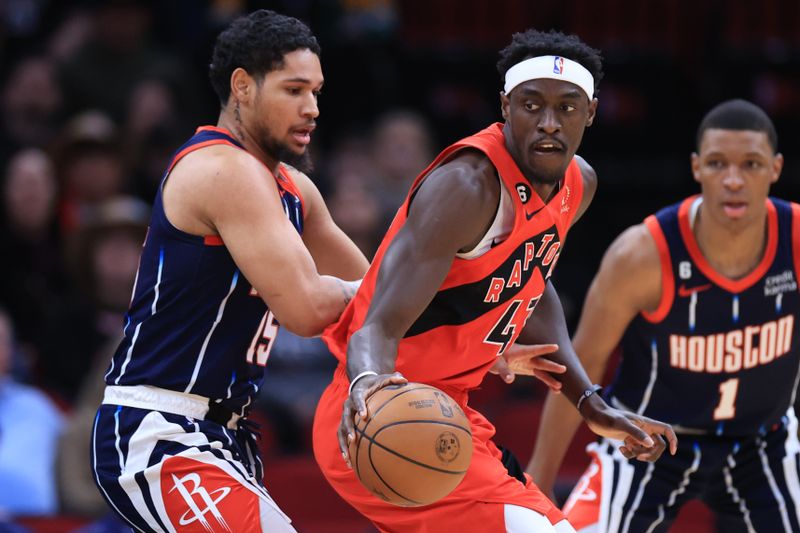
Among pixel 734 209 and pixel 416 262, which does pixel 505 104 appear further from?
pixel 734 209

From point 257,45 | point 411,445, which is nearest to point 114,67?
point 257,45

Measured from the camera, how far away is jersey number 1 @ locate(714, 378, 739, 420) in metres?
5.54

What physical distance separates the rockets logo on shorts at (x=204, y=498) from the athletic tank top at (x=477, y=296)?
0.61 meters

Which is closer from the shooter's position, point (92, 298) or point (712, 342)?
point (712, 342)

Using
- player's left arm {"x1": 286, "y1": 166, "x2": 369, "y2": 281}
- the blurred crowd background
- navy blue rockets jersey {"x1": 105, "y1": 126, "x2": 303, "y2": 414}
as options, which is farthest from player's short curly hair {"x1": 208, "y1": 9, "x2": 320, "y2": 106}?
the blurred crowd background

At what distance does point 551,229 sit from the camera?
174 inches

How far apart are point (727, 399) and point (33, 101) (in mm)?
6487

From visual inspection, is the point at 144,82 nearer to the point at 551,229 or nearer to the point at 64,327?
the point at 64,327

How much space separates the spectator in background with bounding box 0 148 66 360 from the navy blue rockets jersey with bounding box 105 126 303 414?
16.0ft

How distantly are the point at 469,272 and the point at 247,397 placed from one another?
2.98ft

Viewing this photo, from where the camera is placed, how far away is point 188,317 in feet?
14.2

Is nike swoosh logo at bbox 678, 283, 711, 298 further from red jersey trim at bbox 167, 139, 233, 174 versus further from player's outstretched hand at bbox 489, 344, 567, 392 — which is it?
red jersey trim at bbox 167, 139, 233, 174

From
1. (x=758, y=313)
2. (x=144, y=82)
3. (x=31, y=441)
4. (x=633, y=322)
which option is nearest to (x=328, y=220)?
(x=633, y=322)

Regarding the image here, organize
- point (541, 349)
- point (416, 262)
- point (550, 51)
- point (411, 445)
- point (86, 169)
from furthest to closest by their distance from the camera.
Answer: point (86, 169), point (541, 349), point (550, 51), point (416, 262), point (411, 445)
